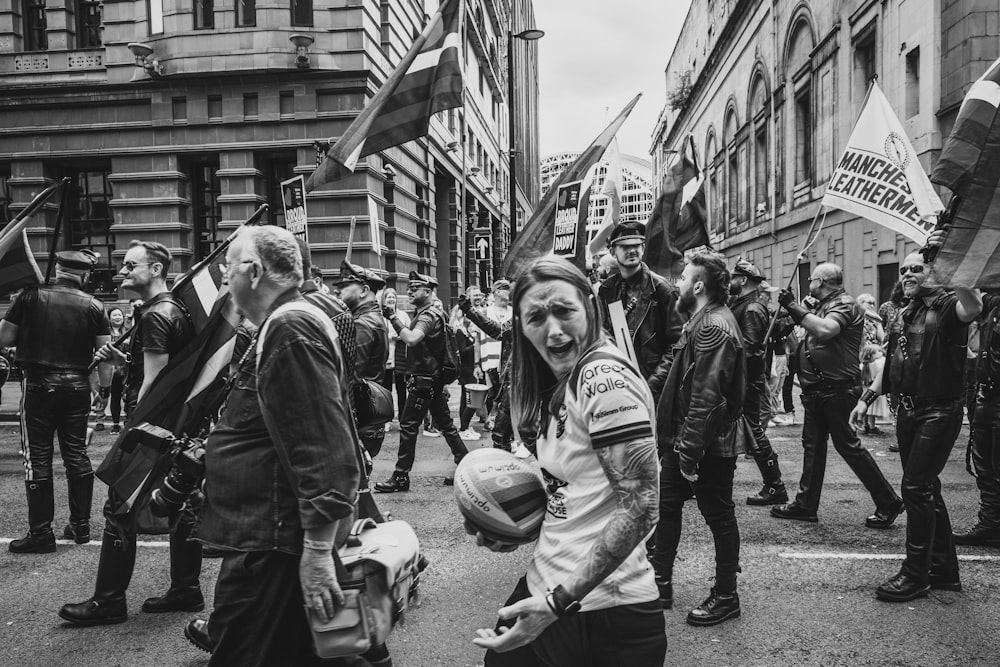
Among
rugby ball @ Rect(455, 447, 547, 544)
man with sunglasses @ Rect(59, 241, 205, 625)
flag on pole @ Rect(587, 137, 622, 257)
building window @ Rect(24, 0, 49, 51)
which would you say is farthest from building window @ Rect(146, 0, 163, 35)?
rugby ball @ Rect(455, 447, 547, 544)

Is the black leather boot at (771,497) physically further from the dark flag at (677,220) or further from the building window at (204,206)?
the building window at (204,206)

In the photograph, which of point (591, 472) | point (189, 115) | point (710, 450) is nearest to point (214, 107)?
point (189, 115)

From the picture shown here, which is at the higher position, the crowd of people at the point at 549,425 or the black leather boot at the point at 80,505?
the crowd of people at the point at 549,425

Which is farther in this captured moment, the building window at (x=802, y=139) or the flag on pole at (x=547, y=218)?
the building window at (x=802, y=139)

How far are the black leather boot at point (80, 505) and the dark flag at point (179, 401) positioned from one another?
6.37ft

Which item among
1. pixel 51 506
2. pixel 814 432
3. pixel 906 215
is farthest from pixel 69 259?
pixel 906 215

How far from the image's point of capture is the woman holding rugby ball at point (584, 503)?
1975mm

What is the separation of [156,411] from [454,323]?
30.0ft

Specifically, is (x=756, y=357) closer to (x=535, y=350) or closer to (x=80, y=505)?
(x=535, y=350)

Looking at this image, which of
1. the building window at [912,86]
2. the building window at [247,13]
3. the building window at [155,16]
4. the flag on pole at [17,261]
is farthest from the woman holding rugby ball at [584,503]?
the building window at [155,16]

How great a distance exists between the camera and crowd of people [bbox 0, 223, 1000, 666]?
2.06 meters

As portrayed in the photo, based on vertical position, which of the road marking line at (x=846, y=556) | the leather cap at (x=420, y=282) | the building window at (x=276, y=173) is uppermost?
the building window at (x=276, y=173)

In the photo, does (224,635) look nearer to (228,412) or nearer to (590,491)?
(228,412)

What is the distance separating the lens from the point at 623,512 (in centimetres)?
198
